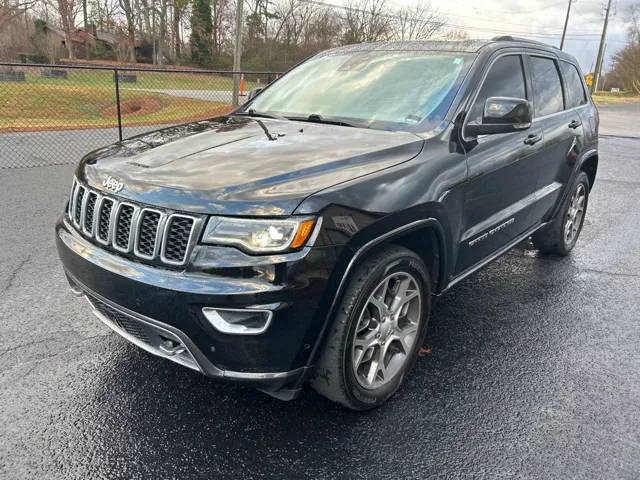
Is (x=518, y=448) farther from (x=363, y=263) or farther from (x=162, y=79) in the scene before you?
(x=162, y=79)

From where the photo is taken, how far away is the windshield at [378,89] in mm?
3131

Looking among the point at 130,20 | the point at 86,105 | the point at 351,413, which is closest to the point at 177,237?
the point at 351,413

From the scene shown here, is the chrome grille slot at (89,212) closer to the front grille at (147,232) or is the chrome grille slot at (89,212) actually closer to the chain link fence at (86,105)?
the front grille at (147,232)

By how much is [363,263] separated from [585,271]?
330 cm

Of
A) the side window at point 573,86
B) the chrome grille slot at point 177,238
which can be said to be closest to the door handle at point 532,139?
the side window at point 573,86

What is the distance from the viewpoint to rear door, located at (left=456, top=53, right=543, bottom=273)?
3.12m

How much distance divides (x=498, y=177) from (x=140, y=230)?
223 centimetres

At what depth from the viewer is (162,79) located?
48.2 feet

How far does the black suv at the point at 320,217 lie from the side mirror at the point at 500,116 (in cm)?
1

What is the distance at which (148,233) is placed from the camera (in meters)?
2.27

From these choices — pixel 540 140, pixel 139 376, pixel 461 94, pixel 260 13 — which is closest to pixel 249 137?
pixel 461 94

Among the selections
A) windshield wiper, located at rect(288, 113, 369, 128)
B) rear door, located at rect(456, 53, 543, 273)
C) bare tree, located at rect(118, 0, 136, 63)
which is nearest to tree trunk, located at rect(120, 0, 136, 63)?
bare tree, located at rect(118, 0, 136, 63)

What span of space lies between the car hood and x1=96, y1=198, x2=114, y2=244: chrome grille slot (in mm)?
89

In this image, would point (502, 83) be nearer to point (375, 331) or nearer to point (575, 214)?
point (375, 331)
